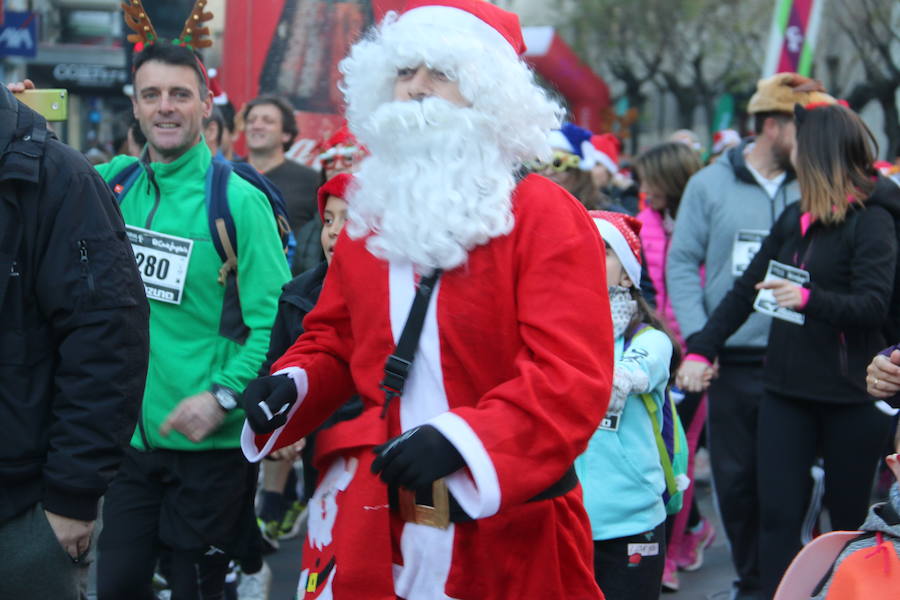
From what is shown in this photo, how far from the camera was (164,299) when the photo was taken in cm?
386

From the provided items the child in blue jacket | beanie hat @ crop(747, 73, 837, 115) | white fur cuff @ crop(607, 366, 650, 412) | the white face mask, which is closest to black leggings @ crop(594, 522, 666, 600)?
the child in blue jacket

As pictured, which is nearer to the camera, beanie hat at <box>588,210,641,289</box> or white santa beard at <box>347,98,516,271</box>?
white santa beard at <box>347,98,516,271</box>

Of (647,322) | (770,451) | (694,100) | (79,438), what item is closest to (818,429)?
(770,451)

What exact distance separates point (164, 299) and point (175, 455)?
518 mm

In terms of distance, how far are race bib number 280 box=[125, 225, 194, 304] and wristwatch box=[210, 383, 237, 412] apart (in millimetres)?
441

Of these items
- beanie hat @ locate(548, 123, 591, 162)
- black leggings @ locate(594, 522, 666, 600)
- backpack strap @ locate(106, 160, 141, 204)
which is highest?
beanie hat @ locate(548, 123, 591, 162)

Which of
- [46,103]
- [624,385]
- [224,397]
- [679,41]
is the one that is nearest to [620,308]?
[624,385]

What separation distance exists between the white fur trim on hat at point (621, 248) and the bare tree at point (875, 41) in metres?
21.0

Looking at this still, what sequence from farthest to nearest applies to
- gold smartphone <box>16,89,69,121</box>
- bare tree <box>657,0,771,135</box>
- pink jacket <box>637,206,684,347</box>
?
bare tree <box>657,0,771,135</box> → pink jacket <box>637,206,684,347</box> → gold smartphone <box>16,89,69,121</box>

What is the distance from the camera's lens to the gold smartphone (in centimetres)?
316

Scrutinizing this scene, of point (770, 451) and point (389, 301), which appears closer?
point (389, 301)

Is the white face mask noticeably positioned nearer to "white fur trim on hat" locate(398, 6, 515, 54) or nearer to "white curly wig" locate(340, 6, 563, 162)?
"white curly wig" locate(340, 6, 563, 162)

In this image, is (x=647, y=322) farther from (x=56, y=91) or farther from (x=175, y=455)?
(x=56, y=91)

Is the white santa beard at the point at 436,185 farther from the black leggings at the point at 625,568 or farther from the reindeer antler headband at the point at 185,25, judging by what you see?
the reindeer antler headband at the point at 185,25
